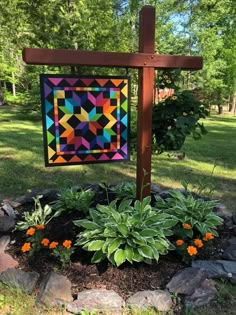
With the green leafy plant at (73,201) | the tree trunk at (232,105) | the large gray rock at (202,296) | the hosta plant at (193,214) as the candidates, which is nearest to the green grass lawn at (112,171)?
the green leafy plant at (73,201)

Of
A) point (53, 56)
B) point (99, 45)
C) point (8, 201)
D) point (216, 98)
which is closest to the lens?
point (53, 56)

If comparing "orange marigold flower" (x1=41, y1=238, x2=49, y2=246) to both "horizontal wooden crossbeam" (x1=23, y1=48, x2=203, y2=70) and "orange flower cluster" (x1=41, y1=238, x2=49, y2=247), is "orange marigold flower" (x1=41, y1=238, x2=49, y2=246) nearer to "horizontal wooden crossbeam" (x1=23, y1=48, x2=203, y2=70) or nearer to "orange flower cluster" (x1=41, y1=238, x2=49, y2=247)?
"orange flower cluster" (x1=41, y1=238, x2=49, y2=247)

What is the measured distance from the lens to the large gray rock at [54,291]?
2.14m

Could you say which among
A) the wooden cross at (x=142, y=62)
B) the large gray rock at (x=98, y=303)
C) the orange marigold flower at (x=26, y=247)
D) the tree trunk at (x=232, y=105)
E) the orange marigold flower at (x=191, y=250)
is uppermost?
the wooden cross at (x=142, y=62)

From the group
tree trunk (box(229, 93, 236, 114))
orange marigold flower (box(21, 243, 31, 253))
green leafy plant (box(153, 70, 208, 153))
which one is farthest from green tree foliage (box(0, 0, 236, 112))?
orange marigold flower (box(21, 243, 31, 253))

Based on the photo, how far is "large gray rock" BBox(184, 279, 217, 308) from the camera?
7.05 feet

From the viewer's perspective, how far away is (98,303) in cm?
211

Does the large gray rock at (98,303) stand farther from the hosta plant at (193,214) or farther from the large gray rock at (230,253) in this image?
the large gray rock at (230,253)

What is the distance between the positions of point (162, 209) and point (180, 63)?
130cm

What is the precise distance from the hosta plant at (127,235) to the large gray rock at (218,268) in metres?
0.27

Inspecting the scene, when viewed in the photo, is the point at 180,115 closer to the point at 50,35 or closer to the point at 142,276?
the point at 142,276

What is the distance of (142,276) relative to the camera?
7.77 ft

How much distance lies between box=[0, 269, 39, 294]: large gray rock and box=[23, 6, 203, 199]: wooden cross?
44.7 inches

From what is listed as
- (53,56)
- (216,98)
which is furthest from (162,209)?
(216,98)
